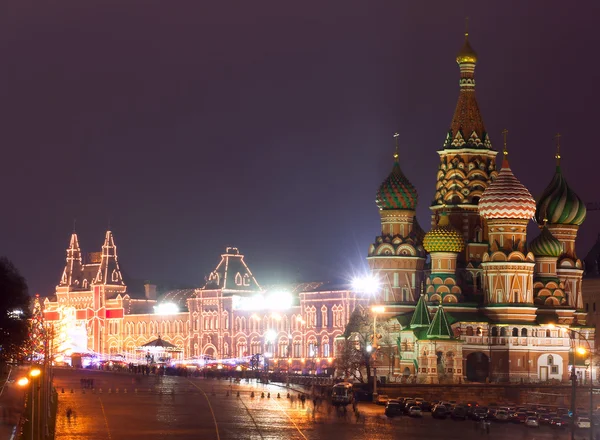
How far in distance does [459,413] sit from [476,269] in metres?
31.6

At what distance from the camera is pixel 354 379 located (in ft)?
360

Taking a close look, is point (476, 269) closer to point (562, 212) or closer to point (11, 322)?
point (562, 212)

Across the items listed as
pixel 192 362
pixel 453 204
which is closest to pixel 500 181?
pixel 453 204

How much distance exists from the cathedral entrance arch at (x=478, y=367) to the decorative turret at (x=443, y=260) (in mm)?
4247

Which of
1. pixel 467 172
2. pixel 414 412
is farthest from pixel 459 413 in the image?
pixel 467 172

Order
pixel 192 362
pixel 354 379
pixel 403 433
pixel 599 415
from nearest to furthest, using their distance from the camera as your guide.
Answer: pixel 403 433 → pixel 599 415 → pixel 354 379 → pixel 192 362

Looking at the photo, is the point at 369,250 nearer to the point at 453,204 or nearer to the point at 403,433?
the point at 453,204

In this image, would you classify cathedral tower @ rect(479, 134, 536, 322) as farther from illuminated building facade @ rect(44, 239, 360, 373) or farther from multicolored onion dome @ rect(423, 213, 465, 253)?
illuminated building facade @ rect(44, 239, 360, 373)

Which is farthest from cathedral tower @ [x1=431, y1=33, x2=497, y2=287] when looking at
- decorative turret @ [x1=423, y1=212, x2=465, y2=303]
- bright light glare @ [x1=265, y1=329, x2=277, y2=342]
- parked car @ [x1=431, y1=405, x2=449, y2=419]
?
bright light glare @ [x1=265, y1=329, x2=277, y2=342]

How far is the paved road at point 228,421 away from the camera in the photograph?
233ft

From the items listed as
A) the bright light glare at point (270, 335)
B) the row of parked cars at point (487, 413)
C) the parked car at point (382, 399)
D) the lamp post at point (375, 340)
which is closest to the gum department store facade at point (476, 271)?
the lamp post at point (375, 340)

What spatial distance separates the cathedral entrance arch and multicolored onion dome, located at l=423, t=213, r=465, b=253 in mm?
7688

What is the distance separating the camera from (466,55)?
118000mm

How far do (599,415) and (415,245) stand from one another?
35.9 metres
